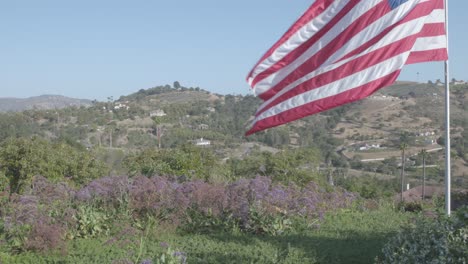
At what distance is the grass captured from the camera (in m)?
5.98

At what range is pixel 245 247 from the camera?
6.52 m

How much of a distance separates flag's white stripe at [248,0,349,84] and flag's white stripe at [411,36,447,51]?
825mm

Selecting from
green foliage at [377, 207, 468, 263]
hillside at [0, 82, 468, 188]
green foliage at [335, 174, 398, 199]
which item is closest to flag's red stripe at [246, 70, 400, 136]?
green foliage at [377, 207, 468, 263]

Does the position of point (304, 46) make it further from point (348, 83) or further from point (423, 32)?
point (423, 32)

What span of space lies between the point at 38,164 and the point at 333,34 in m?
11.7

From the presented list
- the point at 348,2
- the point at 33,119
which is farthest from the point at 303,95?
the point at 33,119

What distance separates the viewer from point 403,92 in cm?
9438

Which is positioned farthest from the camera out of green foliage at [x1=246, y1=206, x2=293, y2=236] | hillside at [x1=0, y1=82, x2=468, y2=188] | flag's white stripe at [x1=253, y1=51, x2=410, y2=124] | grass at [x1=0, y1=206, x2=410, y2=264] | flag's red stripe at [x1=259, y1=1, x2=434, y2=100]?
hillside at [x1=0, y1=82, x2=468, y2=188]

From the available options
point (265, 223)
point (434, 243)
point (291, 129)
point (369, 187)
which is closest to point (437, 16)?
point (434, 243)

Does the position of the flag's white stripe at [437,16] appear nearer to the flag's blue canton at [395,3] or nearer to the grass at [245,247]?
the flag's blue canton at [395,3]

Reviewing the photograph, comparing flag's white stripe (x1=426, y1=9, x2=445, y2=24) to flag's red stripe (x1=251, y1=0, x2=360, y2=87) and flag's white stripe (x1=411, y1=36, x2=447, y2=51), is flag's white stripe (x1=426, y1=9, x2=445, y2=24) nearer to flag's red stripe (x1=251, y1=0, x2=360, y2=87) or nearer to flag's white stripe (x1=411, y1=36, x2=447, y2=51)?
flag's white stripe (x1=411, y1=36, x2=447, y2=51)

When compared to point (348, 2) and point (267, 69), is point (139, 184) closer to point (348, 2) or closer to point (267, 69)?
point (267, 69)

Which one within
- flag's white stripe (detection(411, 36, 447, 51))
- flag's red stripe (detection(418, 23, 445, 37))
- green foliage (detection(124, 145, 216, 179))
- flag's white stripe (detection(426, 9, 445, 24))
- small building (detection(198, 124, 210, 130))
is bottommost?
green foliage (detection(124, 145, 216, 179))

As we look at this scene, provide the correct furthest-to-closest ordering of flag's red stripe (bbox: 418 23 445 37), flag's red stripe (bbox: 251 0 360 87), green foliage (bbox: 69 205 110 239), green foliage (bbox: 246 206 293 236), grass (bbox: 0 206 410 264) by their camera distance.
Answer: green foliage (bbox: 246 206 293 236)
green foliage (bbox: 69 205 110 239)
grass (bbox: 0 206 410 264)
flag's red stripe (bbox: 251 0 360 87)
flag's red stripe (bbox: 418 23 445 37)
